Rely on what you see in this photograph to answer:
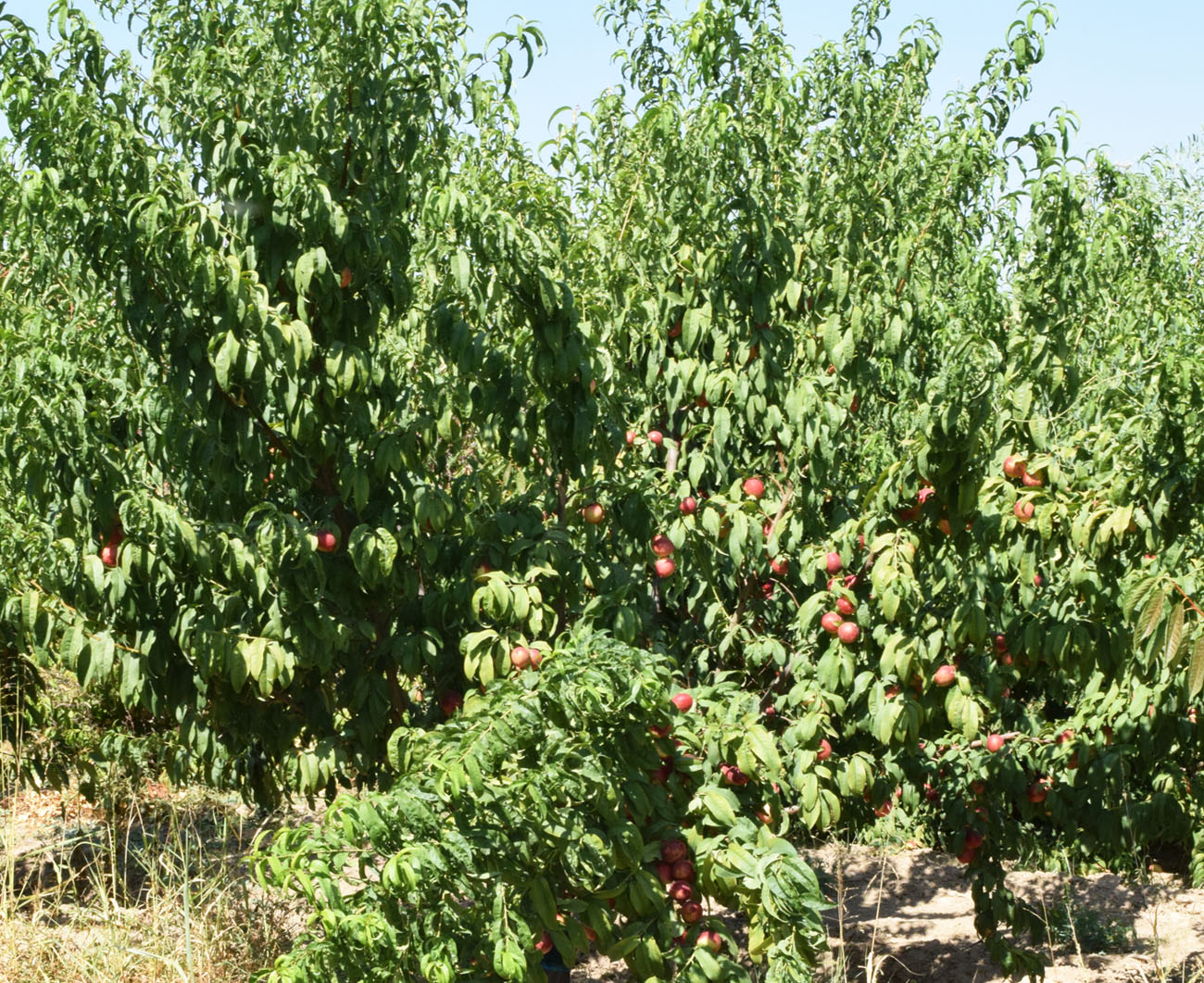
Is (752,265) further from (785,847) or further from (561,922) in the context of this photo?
(561,922)

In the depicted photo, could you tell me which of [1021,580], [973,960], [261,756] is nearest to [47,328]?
[261,756]

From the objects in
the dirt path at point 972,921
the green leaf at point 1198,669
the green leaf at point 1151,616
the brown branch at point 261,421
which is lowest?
the dirt path at point 972,921

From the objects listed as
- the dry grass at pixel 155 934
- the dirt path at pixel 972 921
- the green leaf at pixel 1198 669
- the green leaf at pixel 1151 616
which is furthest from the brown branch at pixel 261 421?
the dirt path at pixel 972 921

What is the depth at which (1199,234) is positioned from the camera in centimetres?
837

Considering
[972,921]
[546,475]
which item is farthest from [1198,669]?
[972,921]

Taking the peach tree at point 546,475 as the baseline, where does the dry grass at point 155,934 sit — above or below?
below

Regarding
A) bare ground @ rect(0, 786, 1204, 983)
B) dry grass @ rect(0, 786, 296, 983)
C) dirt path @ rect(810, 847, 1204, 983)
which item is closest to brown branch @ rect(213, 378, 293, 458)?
dry grass @ rect(0, 786, 296, 983)

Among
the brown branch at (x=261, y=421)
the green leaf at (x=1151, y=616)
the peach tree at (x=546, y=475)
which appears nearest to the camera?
the green leaf at (x=1151, y=616)

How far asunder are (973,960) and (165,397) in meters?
3.80

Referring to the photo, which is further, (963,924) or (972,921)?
(963,924)

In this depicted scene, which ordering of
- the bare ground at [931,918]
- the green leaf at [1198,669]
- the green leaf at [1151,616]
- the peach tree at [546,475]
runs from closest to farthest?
the green leaf at [1198,669] < the green leaf at [1151,616] < the peach tree at [546,475] < the bare ground at [931,918]

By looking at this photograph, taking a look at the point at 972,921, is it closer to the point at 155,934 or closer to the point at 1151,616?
the point at 155,934

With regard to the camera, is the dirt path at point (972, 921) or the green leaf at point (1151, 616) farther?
the dirt path at point (972, 921)

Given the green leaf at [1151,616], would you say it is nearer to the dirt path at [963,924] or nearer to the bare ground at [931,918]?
the bare ground at [931,918]
